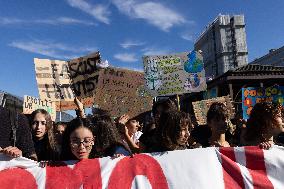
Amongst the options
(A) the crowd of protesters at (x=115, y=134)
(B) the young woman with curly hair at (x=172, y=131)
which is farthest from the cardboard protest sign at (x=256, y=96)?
(B) the young woman with curly hair at (x=172, y=131)

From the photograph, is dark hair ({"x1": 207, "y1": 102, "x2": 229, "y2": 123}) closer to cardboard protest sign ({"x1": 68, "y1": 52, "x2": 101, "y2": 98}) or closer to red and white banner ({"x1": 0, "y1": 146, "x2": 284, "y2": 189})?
red and white banner ({"x1": 0, "y1": 146, "x2": 284, "y2": 189})

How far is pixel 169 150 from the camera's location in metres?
4.01

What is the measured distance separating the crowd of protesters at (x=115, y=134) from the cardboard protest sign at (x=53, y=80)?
3.16 meters

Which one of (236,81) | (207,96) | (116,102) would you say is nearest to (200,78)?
(116,102)

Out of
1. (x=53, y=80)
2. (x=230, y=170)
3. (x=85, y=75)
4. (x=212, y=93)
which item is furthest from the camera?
(x=212, y=93)

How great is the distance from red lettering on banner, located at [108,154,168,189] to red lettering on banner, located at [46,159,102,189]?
14 centimetres

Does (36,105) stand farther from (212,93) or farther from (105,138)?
(212,93)

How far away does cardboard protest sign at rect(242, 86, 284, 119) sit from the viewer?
39.1ft

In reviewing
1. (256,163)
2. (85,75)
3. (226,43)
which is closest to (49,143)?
(256,163)

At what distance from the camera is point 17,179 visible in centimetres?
368

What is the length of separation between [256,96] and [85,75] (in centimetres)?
670

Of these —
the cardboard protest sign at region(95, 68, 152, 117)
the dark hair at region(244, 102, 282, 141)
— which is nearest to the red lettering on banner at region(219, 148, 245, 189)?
the dark hair at region(244, 102, 282, 141)

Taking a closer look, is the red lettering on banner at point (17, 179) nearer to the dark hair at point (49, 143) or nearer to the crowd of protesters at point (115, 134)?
the crowd of protesters at point (115, 134)

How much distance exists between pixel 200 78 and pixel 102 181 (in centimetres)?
534
